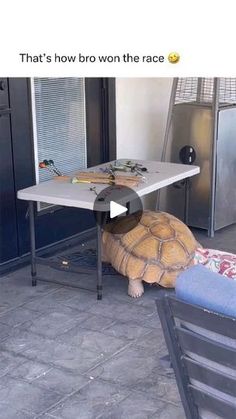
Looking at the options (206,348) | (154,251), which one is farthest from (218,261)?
(206,348)

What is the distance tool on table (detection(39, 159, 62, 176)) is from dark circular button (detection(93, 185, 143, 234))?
0.55 metres

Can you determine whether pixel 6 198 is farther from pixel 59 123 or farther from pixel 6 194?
pixel 59 123

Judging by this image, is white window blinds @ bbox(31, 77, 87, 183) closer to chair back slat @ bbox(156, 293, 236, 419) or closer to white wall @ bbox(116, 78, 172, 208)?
white wall @ bbox(116, 78, 172, 208)

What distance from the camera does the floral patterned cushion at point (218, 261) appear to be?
3.12m

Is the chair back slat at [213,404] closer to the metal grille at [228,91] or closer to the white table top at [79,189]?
the white table top at [79,189]

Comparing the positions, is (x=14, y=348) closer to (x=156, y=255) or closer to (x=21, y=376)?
(x=21, y=376)

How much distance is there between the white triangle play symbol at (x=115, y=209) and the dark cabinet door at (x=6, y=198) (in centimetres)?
72

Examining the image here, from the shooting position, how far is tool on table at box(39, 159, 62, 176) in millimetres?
4266

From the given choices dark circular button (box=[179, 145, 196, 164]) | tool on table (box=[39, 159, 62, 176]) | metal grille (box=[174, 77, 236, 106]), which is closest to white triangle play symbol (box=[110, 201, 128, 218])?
tool on table (box=[39, 159, 62, 176])

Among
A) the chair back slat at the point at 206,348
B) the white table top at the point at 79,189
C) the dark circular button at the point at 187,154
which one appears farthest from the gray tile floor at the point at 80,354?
the dark circular button at the point at 187,154

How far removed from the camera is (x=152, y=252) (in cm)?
381

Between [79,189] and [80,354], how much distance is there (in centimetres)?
104
